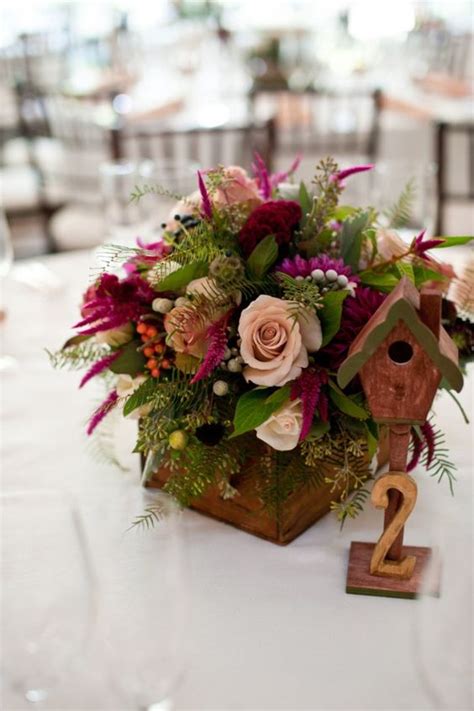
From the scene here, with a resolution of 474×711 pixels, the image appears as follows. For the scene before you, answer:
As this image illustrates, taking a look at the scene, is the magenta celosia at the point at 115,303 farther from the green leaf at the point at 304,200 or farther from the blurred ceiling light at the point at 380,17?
the blurred ceiling light at the point at 380,17

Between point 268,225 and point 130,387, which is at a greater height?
point 268,225

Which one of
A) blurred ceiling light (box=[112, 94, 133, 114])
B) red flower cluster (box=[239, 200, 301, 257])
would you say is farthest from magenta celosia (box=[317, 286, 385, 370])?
blurred ceiling light (box=[112, 94, 133, 114])

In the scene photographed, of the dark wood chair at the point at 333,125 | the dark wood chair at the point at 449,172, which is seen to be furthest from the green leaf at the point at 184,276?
the dark wood chair at the point at 333,125

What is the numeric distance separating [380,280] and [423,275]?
5 cm

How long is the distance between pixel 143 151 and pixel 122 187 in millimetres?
854

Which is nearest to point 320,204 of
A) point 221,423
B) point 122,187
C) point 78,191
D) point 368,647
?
point 221,423

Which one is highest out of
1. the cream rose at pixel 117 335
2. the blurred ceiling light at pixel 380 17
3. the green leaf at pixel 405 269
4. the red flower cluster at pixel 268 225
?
the blurred ceiling light at pixel 380 17

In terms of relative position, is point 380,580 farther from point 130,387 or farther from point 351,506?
point 130,387

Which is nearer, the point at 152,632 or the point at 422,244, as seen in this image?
the point at 152,632

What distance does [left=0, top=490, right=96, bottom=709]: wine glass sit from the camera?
69 cm

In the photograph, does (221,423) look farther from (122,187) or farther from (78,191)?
(78,191)

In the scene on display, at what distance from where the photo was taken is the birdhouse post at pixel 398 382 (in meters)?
0.77

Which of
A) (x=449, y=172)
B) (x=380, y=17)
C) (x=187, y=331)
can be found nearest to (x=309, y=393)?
(x=187, y=331)

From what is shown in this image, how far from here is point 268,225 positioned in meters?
0.92
